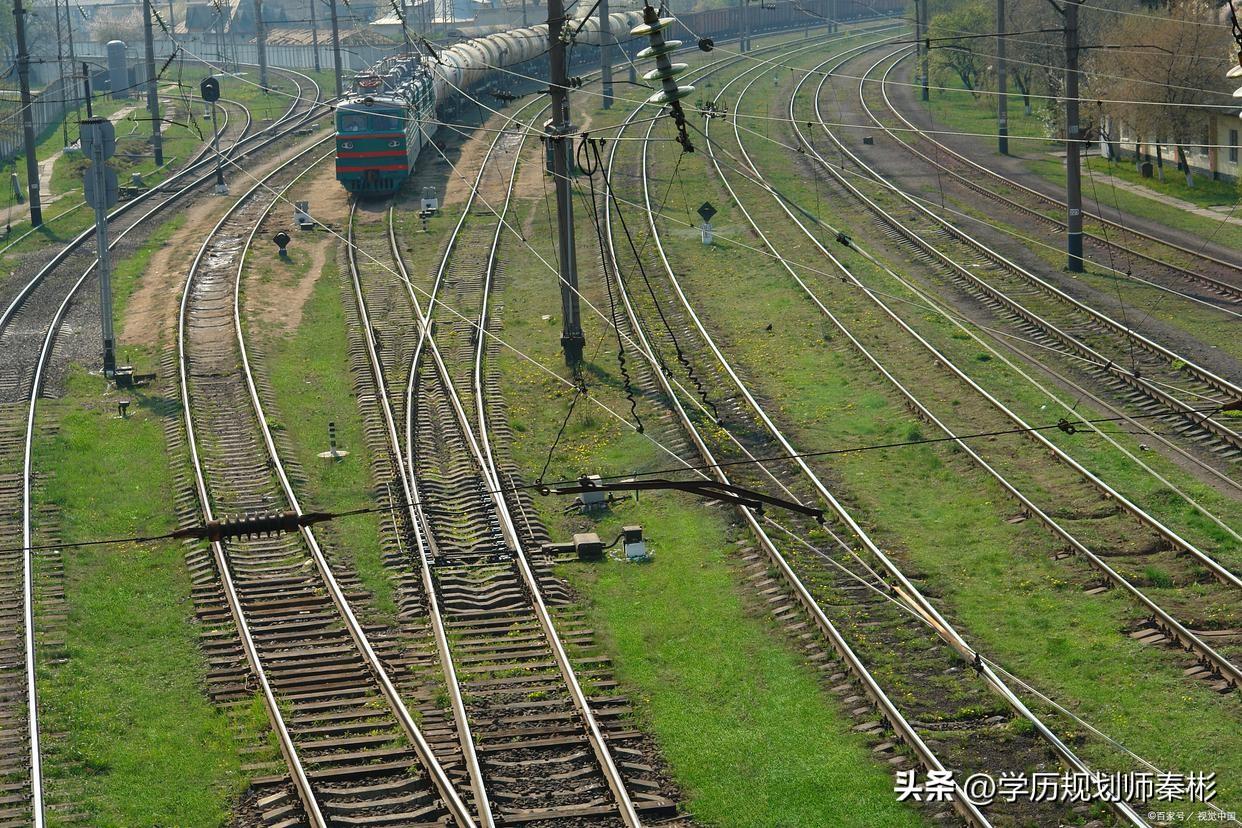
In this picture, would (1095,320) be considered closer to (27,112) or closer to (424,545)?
(424,545)

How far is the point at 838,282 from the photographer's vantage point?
34969mm

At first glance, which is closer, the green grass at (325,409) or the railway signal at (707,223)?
the green grass at (325,409)

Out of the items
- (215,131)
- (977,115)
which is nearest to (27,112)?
(215,131)

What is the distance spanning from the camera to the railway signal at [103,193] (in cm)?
2923

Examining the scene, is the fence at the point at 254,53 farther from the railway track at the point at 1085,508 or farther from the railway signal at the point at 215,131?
the railway track at the point at 1085,508

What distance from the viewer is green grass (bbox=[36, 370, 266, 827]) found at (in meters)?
14.9

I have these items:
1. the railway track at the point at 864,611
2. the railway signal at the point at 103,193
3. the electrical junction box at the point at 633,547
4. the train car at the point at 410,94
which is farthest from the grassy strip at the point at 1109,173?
the railway signal at the point at 103,193

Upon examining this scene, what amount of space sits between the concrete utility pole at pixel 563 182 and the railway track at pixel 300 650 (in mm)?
5921

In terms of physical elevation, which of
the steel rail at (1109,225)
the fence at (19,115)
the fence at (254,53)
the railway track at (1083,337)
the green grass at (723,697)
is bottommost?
the green grass at (723,697)

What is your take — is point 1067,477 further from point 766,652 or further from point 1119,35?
point 1119,35

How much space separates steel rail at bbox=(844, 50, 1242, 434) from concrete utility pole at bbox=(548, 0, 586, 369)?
357 inches

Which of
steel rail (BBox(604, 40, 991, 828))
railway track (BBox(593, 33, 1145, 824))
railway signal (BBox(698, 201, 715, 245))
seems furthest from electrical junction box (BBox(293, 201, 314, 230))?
railway track (BBox(593, 33, 1145, 824))

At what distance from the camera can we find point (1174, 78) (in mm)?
44781

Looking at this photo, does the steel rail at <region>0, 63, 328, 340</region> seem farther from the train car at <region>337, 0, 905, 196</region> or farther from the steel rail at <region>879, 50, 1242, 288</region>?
the steel rail at <region>879, 50, 1242, 288</region>
